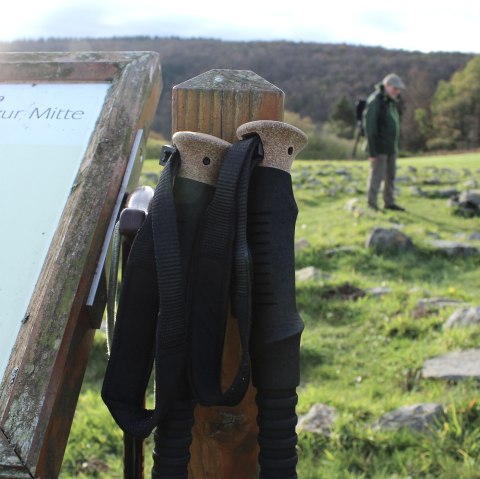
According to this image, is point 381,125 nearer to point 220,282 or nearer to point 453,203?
point 453,203

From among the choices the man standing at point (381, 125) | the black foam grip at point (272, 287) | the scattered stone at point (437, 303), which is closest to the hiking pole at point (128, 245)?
the black foam grip at point (272, 287)

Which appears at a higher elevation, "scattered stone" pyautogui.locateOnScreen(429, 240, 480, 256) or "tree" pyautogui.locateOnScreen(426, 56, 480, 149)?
"scattered stone" pyautogui.locateOnScreen(429, 240, 480, 256)

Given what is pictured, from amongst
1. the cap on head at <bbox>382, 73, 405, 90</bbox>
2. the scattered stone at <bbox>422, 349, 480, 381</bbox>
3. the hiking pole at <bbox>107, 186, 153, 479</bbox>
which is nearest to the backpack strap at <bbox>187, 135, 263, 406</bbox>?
the hiking pole at <bbox>107, 186, 153, 479</bbox>

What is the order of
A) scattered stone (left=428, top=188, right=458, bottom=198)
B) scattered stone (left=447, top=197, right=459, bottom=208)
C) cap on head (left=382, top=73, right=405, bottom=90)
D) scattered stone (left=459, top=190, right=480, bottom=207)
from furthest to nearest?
scattered stone (left=428, top=188, right=458, bottom=198), scattered stone (left=447, top=197, right=459, bottom=208), scattered stone (left=459, top=190, right=480, bottom=207), cap on head (left=382, top=73, right=405, bottom=90)

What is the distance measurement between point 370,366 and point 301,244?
306 cm

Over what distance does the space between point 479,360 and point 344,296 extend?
1.69 meters

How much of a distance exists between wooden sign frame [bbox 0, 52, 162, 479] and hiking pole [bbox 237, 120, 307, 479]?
0.42m

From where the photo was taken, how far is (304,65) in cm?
8400

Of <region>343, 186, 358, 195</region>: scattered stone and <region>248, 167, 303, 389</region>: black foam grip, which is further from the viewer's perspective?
<region>343, 186, 358, 195</region>: scattered stone

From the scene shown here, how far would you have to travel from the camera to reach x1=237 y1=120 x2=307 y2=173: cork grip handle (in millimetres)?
1622

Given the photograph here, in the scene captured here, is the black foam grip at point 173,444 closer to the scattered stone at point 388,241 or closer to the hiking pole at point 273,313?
the hiking pole at point 273,313

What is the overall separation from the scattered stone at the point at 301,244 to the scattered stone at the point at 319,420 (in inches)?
139

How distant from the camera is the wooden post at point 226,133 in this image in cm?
177

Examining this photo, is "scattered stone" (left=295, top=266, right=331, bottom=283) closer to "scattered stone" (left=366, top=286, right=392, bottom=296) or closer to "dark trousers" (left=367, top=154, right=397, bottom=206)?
"scattered stone" (left=366, top=286, right=392, bottom=296)
